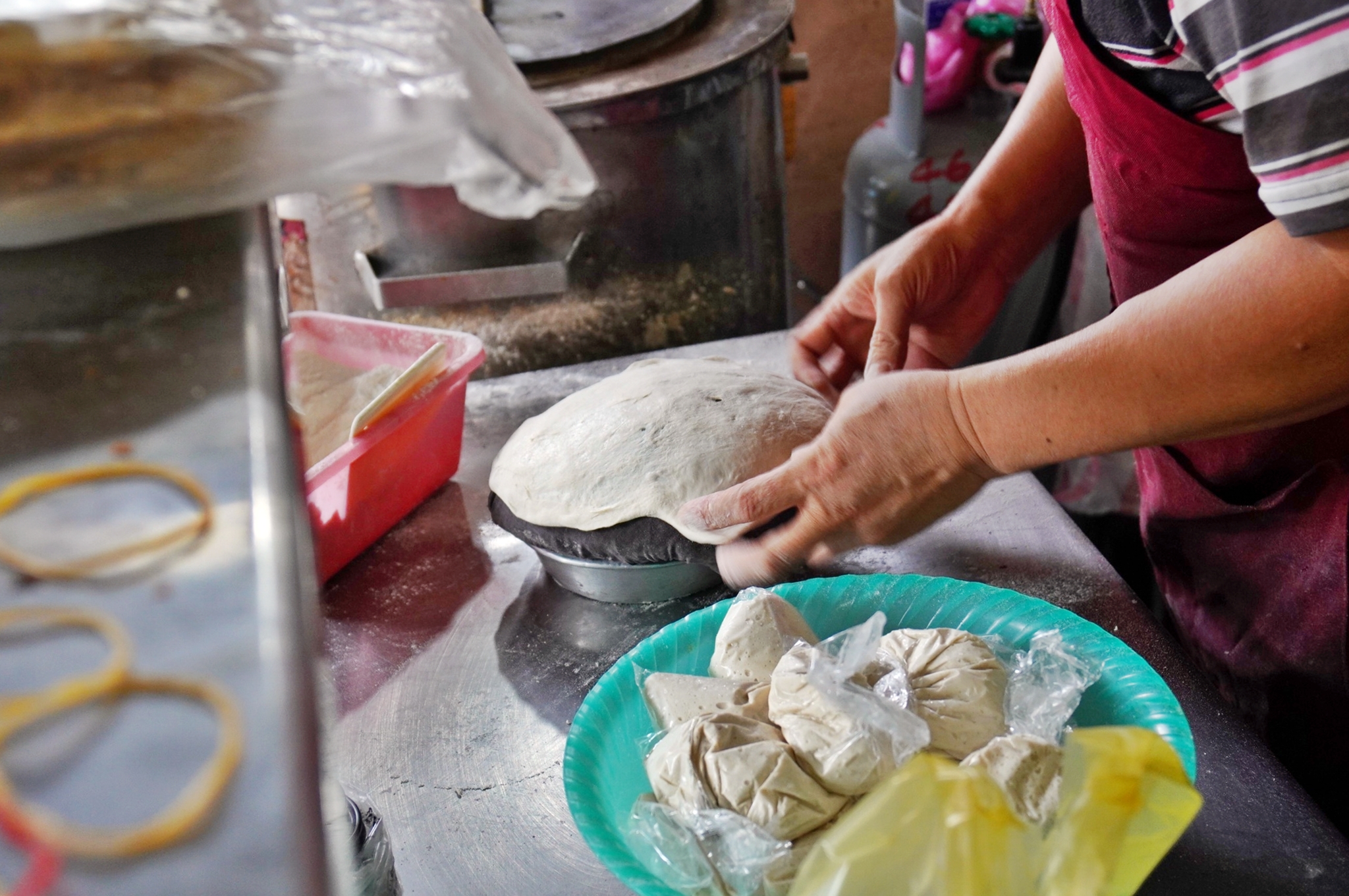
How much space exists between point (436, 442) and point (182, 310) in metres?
1.01

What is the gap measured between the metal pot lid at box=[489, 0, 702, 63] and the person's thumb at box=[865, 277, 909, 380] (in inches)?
28.2

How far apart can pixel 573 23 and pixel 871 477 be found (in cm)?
121

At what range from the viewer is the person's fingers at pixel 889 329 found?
125cm

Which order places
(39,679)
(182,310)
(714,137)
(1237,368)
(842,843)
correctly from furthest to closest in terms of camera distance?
(714,137)
(1237,368)
(842,843)
(182,310)
(39,679)

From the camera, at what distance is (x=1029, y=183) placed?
1.33 meters

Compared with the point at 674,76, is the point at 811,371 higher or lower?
lower

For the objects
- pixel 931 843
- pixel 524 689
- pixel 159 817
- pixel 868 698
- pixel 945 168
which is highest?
pixel 159 817

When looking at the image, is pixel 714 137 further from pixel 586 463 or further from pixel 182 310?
pixel 182 310

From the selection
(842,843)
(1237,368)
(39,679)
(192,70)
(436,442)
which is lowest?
(436,442)

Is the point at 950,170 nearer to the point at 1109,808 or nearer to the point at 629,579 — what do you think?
the point at 629,579

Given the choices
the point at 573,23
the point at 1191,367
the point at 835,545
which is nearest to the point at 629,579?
the point at 835,545

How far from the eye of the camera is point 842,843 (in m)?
0.58

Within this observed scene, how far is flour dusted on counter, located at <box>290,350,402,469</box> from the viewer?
4.49ft

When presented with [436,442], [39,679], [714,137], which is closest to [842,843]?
[39,679]
